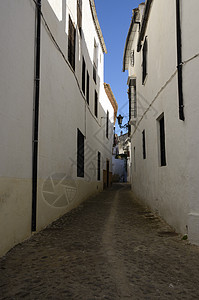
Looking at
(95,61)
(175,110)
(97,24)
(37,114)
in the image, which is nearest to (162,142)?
(175,110)

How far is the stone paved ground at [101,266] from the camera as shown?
2.54 meters

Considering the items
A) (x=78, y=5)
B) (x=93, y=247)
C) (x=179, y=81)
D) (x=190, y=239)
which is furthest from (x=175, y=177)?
(x=78, y=5)

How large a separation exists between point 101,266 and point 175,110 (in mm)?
3181

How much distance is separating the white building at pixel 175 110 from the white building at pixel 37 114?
93.1 inches

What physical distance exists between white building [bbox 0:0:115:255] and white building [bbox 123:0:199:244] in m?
2.37

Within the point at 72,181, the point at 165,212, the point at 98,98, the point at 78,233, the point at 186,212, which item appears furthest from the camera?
the point at 98,98

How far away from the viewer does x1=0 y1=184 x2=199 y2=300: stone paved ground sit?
8.32ft

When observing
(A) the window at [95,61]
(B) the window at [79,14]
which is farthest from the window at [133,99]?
(B) the window at [79,14]

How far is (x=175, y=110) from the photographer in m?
4.99

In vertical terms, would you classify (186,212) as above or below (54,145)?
below

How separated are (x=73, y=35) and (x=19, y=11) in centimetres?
434

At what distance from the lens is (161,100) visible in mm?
6172

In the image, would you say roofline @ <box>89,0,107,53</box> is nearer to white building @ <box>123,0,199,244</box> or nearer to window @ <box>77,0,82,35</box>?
window @ <box>77,0,82,35</box>

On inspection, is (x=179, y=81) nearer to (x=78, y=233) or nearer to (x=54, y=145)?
(x=54, y=145)
